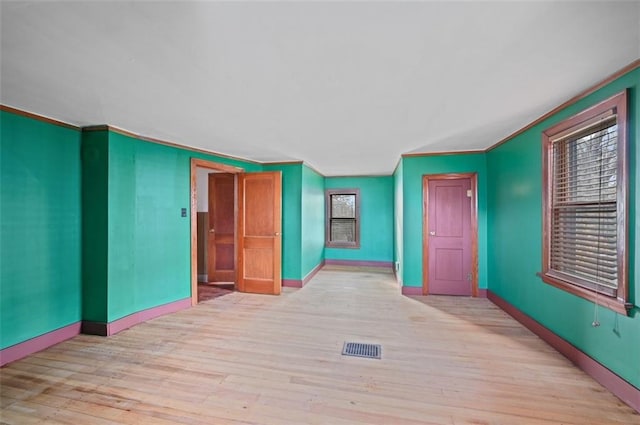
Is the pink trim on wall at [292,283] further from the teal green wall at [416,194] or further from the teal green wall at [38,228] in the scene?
the teal green wall at [38,228]

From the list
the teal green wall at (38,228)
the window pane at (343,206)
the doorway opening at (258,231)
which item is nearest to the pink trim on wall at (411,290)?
the doorway opening at (258,231)

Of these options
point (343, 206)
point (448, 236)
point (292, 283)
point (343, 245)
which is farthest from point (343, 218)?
point (448, 236)

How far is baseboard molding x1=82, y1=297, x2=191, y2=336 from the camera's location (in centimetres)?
308

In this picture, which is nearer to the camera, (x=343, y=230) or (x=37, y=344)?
(x=37, y=344)

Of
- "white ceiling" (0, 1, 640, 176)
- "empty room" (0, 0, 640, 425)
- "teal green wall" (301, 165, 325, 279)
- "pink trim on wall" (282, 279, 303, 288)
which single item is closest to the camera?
"white ceiling" (0, 1, 640, 176)

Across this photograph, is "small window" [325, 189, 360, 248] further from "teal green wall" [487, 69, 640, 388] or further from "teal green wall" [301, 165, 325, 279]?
"teal green wall" [487, 69, 640, 388]

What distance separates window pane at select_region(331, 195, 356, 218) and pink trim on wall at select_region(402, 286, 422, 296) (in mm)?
2963

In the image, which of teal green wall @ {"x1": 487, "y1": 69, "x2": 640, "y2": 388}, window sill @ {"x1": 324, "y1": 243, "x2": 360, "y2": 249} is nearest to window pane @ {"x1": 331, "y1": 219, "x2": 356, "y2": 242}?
window sill @ {"x1": 324, "y1": 243, "x2": 360, "y2": 249}

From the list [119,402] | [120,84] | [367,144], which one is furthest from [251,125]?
[119,402]

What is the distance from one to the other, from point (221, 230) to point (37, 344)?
3.05 metres

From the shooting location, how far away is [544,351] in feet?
8.80

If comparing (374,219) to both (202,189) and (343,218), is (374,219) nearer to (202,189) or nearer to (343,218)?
(343,218)

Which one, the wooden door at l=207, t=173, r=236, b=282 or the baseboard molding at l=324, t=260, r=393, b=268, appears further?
the baseboard molding at l=324, t=260, r=393, b=268

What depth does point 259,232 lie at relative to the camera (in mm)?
4832
